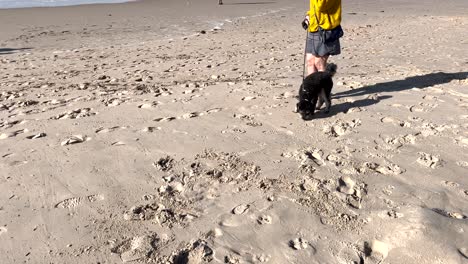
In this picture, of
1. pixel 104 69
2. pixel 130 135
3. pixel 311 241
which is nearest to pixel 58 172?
pixel 130 135

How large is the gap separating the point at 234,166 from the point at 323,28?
233 cm

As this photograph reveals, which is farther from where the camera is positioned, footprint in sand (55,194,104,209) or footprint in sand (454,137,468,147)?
footprint in sand (454,137,468,147)

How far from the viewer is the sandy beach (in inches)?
109

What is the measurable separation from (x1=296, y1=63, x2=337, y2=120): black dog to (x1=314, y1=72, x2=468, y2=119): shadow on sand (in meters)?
0.23

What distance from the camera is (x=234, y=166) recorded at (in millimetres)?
3850

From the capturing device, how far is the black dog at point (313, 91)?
15.9ft

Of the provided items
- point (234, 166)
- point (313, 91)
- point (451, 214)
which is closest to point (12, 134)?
point (234, 166)

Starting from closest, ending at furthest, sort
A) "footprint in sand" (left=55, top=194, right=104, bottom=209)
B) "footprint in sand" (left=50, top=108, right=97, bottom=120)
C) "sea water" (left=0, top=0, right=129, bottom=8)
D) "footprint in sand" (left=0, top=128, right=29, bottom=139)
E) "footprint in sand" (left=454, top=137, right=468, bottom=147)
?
"footprint in sand" (left=55, top=194, right=104, bottom=209)
"footprint in sand" (left=454, top=137, right=468, bottom=147)
"footprint in sand" (left=0, top=128, right=29, bottom=139)
"footprint in sand" (left=50, top=108, right=97, bottom=120)
"sea water" (left=0, top=0, right=129, bottom=8)

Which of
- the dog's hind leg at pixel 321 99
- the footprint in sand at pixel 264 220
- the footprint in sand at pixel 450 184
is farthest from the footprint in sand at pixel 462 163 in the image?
the footprint in sand at pixel 264 220

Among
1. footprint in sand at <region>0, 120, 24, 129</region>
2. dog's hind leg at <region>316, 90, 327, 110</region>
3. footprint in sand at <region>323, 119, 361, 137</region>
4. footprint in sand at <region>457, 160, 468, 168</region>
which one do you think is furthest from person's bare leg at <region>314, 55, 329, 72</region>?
footprint in sand at <region>0, 120, 24, 129</region>

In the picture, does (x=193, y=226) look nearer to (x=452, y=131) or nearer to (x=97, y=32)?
(x=452, y=131)

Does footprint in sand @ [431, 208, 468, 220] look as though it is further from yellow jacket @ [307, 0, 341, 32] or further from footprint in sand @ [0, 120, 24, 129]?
footprint in sand @ [0, 120, 24, 129]

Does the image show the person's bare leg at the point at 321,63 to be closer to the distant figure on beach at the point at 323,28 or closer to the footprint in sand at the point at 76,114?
the distant figure on beach at the point at 323,28

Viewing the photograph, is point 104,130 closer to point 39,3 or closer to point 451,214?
point 451,214
